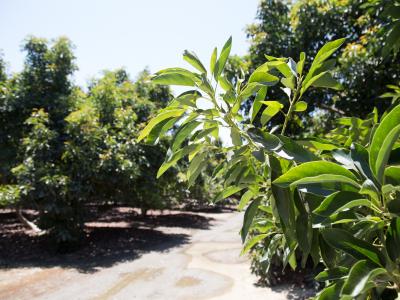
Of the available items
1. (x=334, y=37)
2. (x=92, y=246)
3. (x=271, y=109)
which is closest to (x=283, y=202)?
(x=271, y=109)

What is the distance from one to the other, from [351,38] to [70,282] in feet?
24.4

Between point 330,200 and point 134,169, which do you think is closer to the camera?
point 330,200

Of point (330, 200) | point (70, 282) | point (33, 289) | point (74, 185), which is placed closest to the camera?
point (330, 200)

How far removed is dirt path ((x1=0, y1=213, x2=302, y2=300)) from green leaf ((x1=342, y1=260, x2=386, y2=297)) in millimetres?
5493

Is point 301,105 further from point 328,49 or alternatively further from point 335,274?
point 335,274

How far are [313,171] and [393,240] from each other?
0.84 ft

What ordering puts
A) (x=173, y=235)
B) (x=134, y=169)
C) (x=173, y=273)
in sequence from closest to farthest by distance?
1. (x=173, y=273)
2. (x=134, y=169)
3. (x=173, y=235)

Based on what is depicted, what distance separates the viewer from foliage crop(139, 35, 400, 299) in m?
0.72

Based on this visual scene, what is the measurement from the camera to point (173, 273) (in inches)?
289

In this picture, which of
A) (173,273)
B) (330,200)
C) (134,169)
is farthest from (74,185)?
(330,200)

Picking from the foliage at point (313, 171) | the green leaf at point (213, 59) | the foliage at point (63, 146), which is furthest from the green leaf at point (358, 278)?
the foliage at point (63, 146)

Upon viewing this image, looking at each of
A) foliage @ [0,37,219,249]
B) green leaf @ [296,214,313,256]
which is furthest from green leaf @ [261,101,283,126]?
foliage @ [0,37,219,249]

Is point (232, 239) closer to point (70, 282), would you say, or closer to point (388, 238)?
point (70, 282)

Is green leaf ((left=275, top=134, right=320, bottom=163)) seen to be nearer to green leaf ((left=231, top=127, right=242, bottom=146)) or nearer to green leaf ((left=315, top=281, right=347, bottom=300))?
green leaf ((left=231, top=127, right=242, bottom=146))
